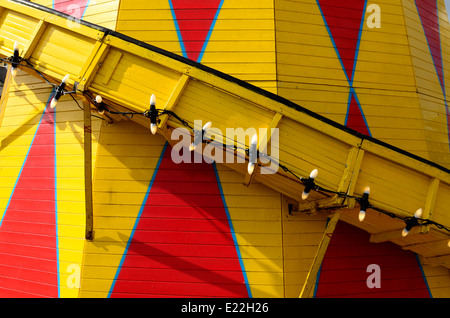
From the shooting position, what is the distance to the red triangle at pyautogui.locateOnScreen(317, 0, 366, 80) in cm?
973

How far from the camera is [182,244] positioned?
26.5ft

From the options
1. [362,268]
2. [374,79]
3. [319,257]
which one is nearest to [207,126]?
[319,257]

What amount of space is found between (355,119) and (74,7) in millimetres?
7943

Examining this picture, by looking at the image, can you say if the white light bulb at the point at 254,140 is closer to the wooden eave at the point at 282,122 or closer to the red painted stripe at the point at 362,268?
the wooden eave at the point at 282,122

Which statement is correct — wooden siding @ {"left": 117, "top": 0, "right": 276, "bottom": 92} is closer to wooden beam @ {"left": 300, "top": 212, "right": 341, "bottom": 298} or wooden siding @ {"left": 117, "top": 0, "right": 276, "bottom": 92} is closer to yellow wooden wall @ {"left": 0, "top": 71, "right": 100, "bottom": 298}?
yellow wooden wall @ {"left": 0, "top": 71, "right": 100, "bottom": 298}

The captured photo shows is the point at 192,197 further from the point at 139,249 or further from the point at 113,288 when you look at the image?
the point at 113,288

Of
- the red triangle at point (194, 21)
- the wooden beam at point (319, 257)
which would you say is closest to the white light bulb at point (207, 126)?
the wooden beam at point (319, 257)

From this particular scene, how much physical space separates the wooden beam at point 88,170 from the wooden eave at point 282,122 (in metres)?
0.48

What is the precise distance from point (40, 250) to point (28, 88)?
171 inches

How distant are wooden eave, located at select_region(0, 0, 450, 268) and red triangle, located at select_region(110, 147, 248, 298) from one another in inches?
60.1

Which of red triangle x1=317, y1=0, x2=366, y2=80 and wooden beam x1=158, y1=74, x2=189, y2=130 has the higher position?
red triangle x1=317, y1=0, x2=366, y2=80

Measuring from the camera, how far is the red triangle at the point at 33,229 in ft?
27.4

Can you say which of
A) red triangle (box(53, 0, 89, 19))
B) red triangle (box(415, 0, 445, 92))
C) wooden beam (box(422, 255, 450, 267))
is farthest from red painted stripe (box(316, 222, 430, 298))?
red triangle (box(53, 0, 89, 19))

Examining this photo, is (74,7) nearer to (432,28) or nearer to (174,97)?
(174,97)
